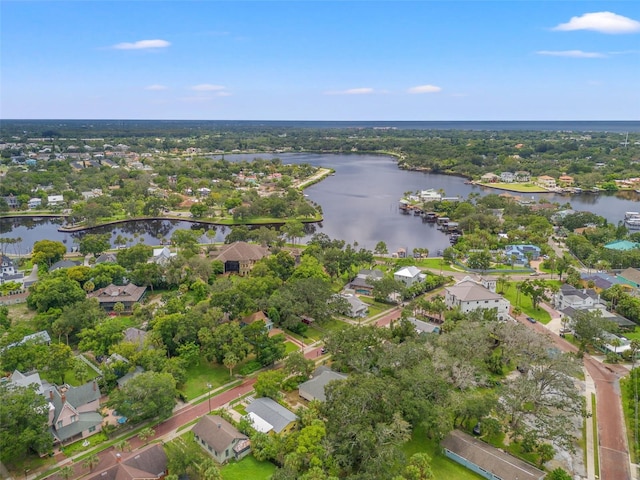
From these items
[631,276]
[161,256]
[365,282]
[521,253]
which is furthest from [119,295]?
[631,276]

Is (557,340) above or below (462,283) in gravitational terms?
below

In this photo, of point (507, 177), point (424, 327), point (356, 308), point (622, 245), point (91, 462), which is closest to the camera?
point (91, 462)

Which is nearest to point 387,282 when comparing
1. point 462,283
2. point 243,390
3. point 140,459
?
point 462,283

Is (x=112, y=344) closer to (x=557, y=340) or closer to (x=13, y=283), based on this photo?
(x=13, y=283)

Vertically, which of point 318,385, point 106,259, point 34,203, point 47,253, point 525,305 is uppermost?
point 34,203

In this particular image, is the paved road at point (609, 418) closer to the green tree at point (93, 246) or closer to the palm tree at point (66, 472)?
the palm tree at point (66, 472)

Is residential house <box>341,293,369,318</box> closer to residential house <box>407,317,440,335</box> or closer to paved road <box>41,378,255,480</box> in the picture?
residential house <box>407,317,440,335</box>

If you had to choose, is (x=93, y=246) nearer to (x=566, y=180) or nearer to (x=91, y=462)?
(x=91, y=462)
